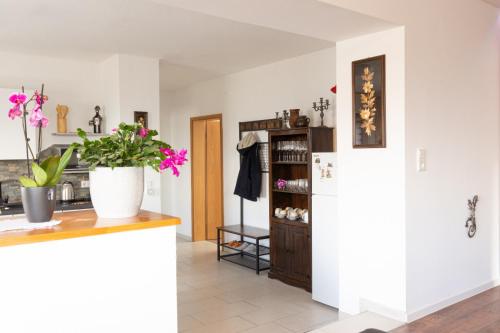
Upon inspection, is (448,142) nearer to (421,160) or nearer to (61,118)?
(421,160)

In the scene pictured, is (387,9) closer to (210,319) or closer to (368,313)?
(368,313)

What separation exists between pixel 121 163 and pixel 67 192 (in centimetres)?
325

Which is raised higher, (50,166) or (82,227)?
(50,166)

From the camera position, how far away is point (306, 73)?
5168 millimetres

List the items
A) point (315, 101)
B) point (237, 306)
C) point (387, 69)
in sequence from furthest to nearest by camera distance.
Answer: point (315, 101) → point (237, 306) → point (387, 69)

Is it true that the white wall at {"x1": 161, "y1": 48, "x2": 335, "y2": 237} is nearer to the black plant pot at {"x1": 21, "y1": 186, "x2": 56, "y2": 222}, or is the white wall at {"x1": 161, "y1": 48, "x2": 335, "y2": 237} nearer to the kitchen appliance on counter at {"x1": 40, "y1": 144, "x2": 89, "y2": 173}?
the kitchen appliance on counter at {"x1": 40, "y1": 144, "x2": 89, "y2": 173}

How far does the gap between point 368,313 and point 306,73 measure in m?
2.93

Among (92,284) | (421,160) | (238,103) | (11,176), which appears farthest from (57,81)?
(421,160)

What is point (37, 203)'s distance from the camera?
196cm

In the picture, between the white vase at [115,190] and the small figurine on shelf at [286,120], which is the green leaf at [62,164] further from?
the small figurine on shelf at [286,120]

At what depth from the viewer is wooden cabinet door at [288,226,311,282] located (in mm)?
4672

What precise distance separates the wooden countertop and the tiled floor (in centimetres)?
189

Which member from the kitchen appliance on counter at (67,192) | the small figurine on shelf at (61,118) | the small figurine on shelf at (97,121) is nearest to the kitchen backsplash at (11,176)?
the kitchen appliance on counter at (67,192)

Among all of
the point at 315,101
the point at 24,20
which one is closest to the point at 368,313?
the point at 315,101
